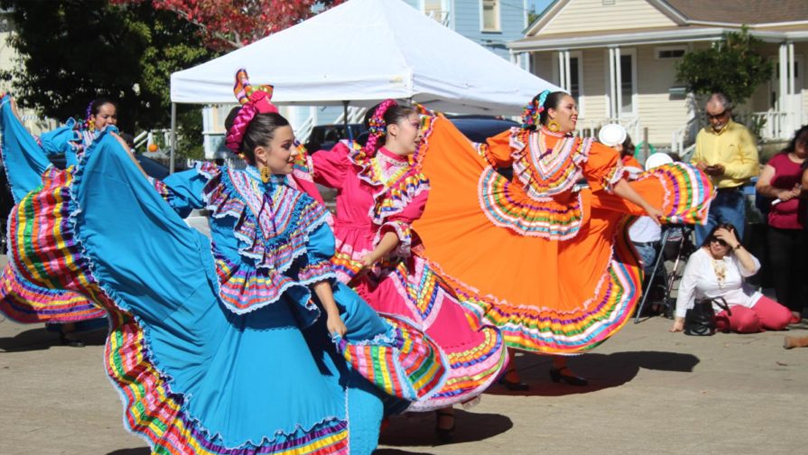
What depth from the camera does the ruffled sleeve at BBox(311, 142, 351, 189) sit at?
6.62 m

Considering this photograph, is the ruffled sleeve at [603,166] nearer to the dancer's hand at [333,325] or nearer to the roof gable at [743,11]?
Answer: the dancer's hand at [333,325]

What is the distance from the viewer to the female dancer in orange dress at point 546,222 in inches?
292

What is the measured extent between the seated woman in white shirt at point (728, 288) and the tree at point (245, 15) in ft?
36.4

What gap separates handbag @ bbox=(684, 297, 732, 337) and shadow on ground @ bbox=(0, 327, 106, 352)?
4.81m

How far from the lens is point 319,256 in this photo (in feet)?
16.1

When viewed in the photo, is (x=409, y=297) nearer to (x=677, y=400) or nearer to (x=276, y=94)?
(x=677, y=400)

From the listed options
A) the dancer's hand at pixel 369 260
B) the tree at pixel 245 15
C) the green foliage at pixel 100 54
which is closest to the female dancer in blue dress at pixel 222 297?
the dancer's hand at pixel 369 260

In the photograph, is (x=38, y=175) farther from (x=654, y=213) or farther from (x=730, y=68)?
(x=730, y=68)

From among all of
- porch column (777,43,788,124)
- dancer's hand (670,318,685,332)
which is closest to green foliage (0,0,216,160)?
porch column (777,43,788,124)

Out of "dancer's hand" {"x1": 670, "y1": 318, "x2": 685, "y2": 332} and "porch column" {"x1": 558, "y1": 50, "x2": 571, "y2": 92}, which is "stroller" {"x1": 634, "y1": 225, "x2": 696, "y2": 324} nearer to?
"dancer's hand" {"x1": 670, "y1": 318, "x2": 685, "y2": 332}

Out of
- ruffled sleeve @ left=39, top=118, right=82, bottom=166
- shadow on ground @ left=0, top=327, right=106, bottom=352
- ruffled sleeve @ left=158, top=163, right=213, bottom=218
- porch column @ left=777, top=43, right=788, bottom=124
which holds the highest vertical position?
porch column @ left=777, top=43, right=788, bottom=124

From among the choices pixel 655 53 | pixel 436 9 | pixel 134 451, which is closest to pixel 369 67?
pixel 134 451

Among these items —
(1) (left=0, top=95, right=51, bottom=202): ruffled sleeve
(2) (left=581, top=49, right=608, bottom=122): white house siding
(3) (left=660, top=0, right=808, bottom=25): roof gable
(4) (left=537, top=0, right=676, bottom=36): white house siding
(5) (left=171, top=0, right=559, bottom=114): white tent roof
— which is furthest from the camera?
(2) (left=581, top=49, right=608, bottom=122): white house siding

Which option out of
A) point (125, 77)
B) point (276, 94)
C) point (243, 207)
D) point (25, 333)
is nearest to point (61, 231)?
point (243, 207)
